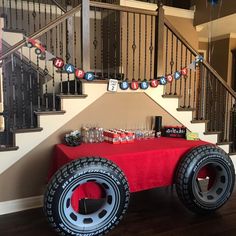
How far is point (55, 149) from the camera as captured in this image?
9.24 ft

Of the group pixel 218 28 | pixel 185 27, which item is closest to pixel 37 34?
pixel 185 27

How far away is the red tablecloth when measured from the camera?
2433mm

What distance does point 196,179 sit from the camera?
264 cm

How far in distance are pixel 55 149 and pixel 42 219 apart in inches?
28.0

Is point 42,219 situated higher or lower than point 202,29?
lower

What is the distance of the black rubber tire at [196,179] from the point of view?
258 centimetres

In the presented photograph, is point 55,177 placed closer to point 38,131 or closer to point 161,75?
point 38,131

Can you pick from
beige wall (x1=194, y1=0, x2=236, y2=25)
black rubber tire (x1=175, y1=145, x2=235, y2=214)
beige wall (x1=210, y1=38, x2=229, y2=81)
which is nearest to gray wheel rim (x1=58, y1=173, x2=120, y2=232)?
black rubber tire (x1=175, y1=145, x2=235, y2=214)

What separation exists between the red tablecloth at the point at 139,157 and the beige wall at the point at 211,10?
3074 millimetres

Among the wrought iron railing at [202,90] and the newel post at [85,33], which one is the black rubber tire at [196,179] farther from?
the newel post at [85,33]

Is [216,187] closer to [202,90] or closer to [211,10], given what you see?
[202,90]

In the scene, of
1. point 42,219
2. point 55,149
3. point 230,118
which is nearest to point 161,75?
point 55,149

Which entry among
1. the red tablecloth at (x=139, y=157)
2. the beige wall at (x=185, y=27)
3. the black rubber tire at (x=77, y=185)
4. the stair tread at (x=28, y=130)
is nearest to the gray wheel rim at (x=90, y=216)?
the black rubber tire at (x=77, y=185)

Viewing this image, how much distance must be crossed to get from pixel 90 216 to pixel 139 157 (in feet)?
2.27
